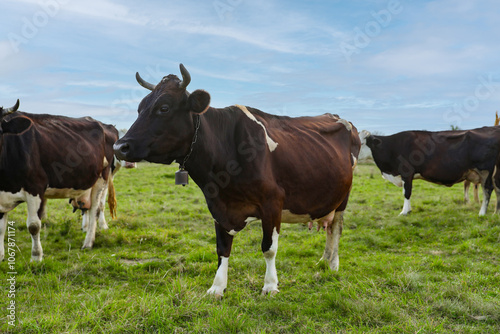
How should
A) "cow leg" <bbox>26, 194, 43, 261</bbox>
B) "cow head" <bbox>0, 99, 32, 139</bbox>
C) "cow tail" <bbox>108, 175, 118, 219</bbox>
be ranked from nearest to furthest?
"cow head" <bbox>0, 99, 32, 139</bbox> → "cow leg" <bbox>26, 194, 43, 261</bbox> → "cow tail" <bbox>108, 175, 118, 219</bbox>

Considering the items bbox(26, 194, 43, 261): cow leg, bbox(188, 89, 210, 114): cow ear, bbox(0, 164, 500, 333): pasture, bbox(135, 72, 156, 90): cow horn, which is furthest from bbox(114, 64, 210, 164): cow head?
bbox(26, 194, 43, 261): cow leg

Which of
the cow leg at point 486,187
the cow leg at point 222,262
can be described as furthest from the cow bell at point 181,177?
the cow leg at point 486,187

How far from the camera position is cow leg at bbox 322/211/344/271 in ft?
17.7

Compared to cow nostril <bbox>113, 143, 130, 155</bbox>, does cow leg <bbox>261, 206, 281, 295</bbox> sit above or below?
below

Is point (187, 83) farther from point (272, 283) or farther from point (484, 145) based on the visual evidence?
point (484, 145)

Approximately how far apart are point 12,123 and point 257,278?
3887 millimetres

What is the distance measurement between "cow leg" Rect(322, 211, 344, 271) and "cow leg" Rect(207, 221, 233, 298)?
5.58 ft

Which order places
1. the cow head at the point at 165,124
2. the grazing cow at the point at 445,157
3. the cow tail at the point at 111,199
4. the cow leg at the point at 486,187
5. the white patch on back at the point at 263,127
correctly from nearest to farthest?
the cow head at the point at 165,124, the white patch on back at the point at 263,127, the cow tail at the point at 111,199, the cow leg at the point at 486,187, the grazing cow at the point at 445,157

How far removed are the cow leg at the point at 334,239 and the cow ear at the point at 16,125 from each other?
445 centimetres

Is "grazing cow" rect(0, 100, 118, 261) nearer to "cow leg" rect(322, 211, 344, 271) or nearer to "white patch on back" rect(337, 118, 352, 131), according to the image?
"cow leg" rect(322, 211, 344, 271)

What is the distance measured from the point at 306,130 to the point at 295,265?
197cm

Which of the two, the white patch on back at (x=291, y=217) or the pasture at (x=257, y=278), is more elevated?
the white patch on back at (x=291, y=217)

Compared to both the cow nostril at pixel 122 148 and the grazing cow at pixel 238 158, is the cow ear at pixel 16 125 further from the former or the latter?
the cow nostril at pixel 122 148

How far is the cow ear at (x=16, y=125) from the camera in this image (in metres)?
5.37
